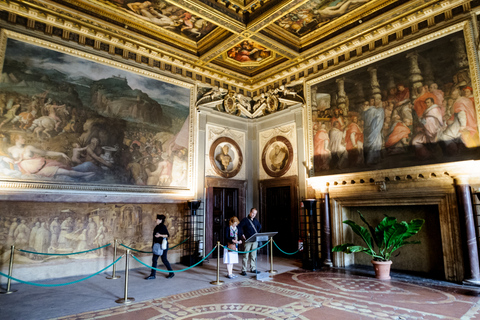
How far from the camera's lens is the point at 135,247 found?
895 centimetres

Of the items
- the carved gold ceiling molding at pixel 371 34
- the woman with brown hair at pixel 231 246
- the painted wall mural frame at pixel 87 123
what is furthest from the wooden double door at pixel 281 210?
the carved gold ceiling molding at pixel 371 34

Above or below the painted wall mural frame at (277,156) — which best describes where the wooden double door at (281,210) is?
below

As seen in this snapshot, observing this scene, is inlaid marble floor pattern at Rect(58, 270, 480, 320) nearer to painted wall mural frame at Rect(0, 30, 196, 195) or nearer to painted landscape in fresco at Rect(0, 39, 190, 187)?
painted wall mural frame at Rect(0, 30, 196, 195)

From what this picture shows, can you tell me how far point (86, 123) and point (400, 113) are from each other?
8606mm

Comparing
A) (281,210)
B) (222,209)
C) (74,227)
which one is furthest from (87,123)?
(281,210)

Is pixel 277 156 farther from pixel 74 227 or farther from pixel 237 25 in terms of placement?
pixel 74 227

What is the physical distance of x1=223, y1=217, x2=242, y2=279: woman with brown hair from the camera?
296 inches

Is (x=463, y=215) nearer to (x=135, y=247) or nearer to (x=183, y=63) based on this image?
(x=135, y=247)

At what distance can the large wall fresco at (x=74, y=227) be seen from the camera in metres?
7.27

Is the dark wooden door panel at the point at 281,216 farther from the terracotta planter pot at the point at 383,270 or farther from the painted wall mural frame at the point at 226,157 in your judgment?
the terracotta planter pot at the point at 383,270

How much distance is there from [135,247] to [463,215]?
8342 millimetres

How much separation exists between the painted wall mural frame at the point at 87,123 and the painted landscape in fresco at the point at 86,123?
21mm

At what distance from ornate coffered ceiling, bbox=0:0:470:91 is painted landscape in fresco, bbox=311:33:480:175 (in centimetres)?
98

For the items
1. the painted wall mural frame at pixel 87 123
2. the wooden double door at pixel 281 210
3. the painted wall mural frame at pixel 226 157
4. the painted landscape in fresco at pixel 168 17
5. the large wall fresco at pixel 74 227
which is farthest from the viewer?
the painted wall mural frame at pixel 226 157
